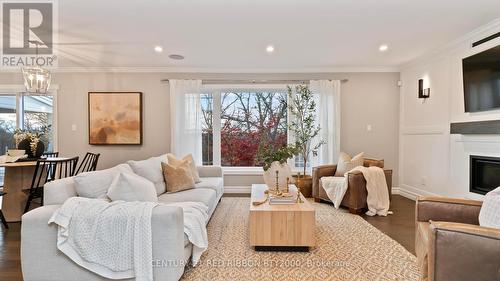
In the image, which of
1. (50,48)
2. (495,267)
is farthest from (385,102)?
(50,48)

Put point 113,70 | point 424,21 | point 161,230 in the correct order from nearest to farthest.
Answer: point 161,230 → point 424,21 → point 113,70

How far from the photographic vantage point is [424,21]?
10.2 feet

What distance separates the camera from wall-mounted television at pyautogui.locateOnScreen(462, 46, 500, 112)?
3.13 meters

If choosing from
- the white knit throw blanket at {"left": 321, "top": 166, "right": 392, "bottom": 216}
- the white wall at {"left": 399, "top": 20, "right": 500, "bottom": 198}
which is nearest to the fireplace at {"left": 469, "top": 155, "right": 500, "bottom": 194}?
the white wall at {"left": 399, "top": 20, "right": 500, "bottom": 198}

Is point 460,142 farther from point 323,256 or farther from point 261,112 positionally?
point 261,112

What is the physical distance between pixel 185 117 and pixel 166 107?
0.45 meters

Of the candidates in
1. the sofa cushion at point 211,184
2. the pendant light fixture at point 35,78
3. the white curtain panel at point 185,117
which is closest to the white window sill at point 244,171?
the white curtain panel at point 185,117

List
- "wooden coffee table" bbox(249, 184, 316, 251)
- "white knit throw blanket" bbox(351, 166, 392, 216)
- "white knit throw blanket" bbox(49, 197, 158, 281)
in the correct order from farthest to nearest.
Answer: "white knit throw blanket" bbox(351, 166, 392, 216)
"wooden coffee table" bbox(249, 184, 316, 251)
"white knit throw blanket" bbox(49, 197, 158, 281)

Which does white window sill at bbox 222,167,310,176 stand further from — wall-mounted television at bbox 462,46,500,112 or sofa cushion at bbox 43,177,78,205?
sofa cushion at bbox 43,177,78,205

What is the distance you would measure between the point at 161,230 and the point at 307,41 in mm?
3104

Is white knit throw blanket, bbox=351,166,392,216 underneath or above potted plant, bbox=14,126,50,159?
underneath

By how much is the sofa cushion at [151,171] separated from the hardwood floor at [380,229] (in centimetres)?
128

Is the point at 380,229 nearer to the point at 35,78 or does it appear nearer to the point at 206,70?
the point at 206,70

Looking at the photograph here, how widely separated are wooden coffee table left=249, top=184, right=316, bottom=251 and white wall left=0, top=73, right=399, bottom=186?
306 cm
